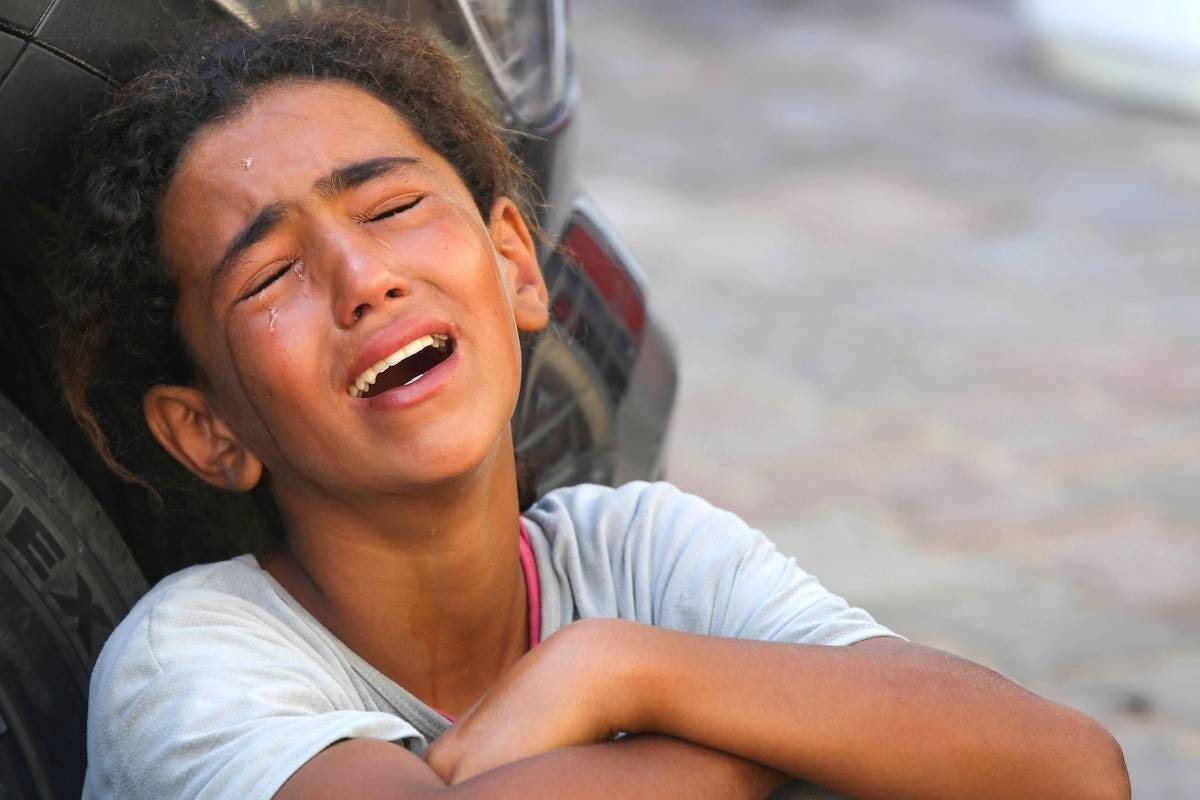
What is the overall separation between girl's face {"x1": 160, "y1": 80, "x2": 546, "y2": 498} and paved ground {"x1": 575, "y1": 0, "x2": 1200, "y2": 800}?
218 centimetres

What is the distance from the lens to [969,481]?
4.83 m

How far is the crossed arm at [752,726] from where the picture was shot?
5.73 feet

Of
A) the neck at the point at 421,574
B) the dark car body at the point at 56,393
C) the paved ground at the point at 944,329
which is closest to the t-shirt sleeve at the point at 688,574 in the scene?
the neck at the point at 421,574

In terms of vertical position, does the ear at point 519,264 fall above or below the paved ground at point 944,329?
above

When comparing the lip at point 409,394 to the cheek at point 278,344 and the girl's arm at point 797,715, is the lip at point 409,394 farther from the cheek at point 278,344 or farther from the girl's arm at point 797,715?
the girl's arm at point 797,715

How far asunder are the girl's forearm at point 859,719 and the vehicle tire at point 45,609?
2.31 ft

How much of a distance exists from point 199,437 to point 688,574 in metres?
0.64

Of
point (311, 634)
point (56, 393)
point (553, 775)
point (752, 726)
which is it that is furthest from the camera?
point (56, 393)

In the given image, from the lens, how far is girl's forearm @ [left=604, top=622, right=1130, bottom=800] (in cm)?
180

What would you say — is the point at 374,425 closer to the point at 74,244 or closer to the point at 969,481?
the point at 74,244


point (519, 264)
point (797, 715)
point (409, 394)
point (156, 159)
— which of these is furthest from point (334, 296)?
point (797, 715)

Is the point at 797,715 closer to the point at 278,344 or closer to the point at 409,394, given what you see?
the point at 409,394

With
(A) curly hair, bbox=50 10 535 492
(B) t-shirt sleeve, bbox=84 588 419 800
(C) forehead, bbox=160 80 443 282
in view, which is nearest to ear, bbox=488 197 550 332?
(A) curly hair, bbox=50 10 535 492

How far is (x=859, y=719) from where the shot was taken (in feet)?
5.98
